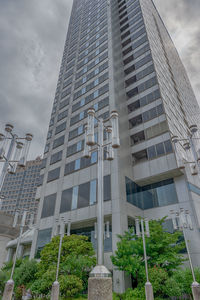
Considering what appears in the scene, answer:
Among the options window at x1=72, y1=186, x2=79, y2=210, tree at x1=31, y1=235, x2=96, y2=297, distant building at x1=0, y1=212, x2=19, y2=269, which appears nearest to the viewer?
tree at x1=31, y1=235, x2=96, y2=297

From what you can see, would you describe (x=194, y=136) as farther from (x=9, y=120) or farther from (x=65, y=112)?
(x=65, y=112)

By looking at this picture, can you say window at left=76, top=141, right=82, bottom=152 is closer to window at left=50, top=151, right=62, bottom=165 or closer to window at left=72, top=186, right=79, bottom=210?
window at left=50, top=151, right=62, bottom=165

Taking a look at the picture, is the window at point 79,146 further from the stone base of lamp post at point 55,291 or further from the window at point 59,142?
the stone base of lamp post at point 55,291

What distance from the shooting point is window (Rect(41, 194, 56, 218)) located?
27.1 m

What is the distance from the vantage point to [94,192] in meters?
23.4

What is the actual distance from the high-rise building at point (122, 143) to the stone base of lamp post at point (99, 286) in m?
7.70

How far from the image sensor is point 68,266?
52.3 ft

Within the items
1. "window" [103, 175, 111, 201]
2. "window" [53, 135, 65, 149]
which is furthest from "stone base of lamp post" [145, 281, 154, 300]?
"window" [53, 135, 65, 149]

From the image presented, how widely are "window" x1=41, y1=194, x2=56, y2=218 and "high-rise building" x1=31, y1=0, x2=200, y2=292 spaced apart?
5.4 inches

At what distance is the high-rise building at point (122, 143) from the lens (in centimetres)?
2248

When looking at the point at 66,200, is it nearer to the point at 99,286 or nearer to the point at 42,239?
the point at 42,239

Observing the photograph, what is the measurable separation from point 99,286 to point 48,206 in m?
24.3

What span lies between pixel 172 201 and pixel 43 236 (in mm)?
16651

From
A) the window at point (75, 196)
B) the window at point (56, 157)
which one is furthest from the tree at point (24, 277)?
the window at point (56, 157)
